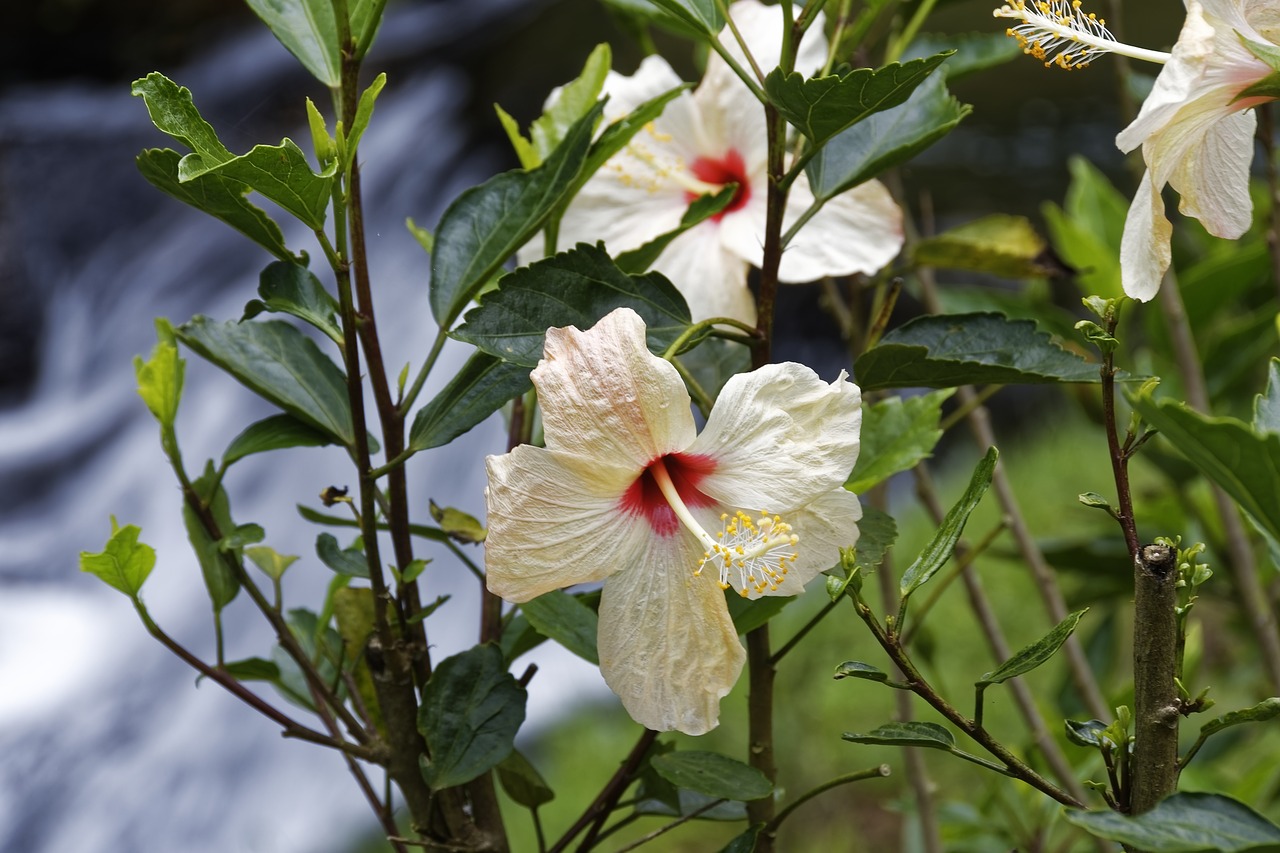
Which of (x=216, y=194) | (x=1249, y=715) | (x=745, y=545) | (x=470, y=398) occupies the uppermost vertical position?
(x=216, y=194)

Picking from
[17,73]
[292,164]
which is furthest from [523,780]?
[17,73]

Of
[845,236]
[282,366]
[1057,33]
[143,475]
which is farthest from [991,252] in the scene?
[143,475]

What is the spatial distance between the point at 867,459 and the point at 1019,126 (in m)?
4.23

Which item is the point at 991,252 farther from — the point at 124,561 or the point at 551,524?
the point at 124,561

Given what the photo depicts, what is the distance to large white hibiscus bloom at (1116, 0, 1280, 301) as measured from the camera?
0.49 meters

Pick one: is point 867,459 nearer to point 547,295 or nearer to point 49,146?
point 547,295

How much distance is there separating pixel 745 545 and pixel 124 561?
1.09 feet

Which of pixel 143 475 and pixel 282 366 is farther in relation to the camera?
pixel 143 475

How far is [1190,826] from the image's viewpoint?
0.42 m

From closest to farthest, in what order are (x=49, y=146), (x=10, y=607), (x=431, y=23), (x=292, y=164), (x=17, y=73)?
(x=292, y=164) → (x=10, y=607) → (x=49, y=146) → (x=17, y=73) → (x=431, y=23)

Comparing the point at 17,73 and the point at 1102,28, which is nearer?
the point at 1102,28

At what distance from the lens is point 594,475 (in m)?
0.54

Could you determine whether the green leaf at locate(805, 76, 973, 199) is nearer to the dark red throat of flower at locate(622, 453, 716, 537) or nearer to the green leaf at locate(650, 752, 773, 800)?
the dark red throat of flower at locate(622, 453, 716, 537)

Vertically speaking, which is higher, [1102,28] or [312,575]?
[1102,28]
